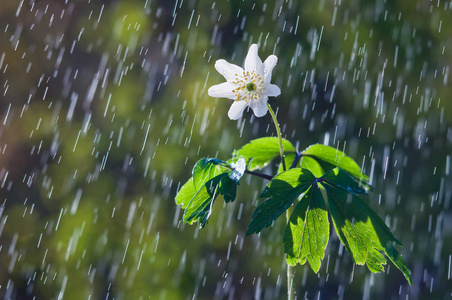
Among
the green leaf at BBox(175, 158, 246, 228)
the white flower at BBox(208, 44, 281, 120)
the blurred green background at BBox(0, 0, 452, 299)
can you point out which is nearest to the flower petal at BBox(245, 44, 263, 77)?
the white flower at BBox(208, 44, 281, 120)

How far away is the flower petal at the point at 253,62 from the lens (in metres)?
1.29

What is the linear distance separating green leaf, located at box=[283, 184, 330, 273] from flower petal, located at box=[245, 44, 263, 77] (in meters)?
0.39

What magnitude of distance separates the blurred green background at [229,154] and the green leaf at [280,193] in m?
3.55

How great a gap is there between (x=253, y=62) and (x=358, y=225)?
0.51 meters

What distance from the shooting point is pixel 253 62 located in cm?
129

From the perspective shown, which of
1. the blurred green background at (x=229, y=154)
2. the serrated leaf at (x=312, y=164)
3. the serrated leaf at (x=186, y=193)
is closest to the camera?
the serrated leaf at (x=186, y=193)

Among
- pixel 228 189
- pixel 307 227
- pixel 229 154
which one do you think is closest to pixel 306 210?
pixel 307 227

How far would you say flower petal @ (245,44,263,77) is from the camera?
1.29 meters

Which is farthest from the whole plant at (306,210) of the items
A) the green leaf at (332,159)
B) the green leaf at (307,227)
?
the green leaf at (332,159)

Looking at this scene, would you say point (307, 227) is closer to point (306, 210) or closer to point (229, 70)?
point (306, 210)

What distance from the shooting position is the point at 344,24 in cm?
499

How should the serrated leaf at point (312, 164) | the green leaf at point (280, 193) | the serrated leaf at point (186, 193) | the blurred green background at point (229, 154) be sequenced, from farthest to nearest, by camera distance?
the blurred green background at point (229, 154) → the serrated leaf at point (312, 164) → the serrated leaf at point (186, 193) → the green leaf at point (280, 193)

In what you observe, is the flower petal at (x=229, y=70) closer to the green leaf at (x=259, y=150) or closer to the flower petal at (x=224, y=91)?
the flower petal at (x=224, y=91)

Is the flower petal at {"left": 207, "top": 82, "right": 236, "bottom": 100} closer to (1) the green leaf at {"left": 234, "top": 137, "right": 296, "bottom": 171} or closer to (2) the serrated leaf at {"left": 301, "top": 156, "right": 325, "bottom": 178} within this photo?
(1) the green leaf at {"left": 234, "top": 137, "right": 296, "bottom": 171}
